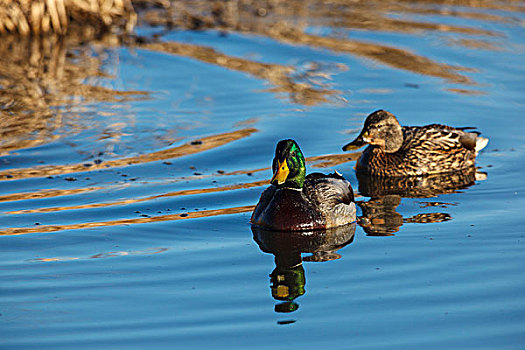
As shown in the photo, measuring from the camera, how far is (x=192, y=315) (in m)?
6.88

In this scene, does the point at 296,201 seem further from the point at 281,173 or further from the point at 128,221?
the point at 128,221

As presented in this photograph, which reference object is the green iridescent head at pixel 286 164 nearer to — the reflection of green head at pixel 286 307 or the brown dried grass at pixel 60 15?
the reflection of green head at pixel 286 307

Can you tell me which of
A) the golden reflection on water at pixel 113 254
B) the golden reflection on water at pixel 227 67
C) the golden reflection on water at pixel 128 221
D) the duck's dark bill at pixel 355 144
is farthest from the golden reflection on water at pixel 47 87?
the duck's dark bill at pixel 355 144

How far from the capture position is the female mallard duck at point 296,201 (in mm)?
8992

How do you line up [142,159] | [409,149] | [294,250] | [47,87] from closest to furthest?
1. [294,250]
2. [142,159]
3. [409,149]
4. [47,87]

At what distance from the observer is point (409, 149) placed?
37.0ft

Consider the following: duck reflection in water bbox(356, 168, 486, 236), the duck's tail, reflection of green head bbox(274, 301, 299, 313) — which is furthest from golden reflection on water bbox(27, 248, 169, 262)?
the duck's tail

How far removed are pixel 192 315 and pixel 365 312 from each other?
1264 millimetres

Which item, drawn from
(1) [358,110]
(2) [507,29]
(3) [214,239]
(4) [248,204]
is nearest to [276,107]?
(1) [358,110]

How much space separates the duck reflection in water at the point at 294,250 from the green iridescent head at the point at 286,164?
0.52 m

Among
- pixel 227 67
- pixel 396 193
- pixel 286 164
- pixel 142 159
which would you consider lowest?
pixel 396 193

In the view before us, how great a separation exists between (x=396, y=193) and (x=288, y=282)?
3.21 metres

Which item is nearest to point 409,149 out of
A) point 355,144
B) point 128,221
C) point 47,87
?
point 355,144

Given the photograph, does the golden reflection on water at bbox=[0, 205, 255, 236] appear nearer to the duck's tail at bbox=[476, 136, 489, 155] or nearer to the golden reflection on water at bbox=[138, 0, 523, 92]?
the duck's tail at bbox=[476, 136, 489, 155]
